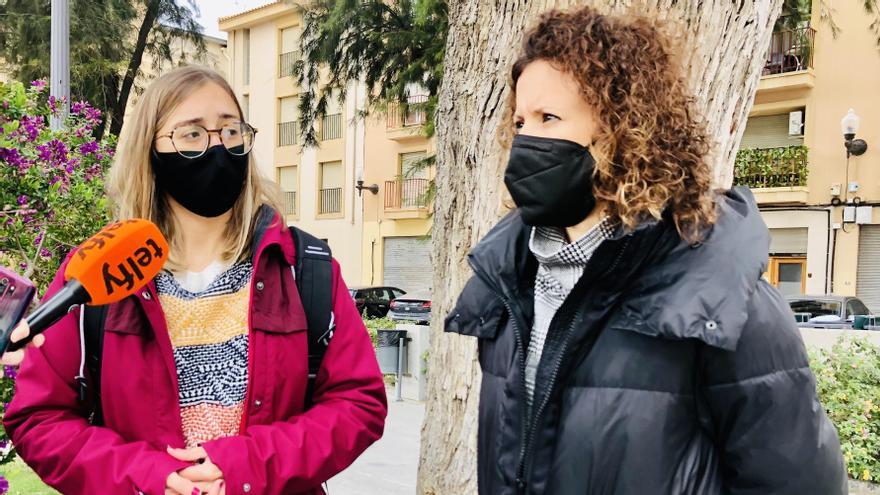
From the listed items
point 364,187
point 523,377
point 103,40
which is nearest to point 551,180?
point 523,377

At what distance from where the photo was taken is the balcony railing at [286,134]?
30411mm

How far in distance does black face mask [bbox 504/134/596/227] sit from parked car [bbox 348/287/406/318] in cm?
2099

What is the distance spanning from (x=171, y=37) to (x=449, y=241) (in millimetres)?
11699

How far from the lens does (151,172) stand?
216 centimetres

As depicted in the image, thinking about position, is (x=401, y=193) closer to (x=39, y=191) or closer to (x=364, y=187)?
(x=364, y=187)

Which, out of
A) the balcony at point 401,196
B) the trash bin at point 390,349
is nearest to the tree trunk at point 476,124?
the trash bin at point 390,349

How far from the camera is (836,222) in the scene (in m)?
18.5

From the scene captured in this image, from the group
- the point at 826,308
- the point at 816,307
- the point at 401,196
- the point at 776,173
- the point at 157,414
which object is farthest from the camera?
the point at 401,196

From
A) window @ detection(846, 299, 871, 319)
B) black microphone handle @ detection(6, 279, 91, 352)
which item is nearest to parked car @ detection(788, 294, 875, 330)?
window @ detection(846, 299, 871, 319)

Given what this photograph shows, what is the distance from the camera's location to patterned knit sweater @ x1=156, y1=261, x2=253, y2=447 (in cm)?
197

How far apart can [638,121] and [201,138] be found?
4.02 ft

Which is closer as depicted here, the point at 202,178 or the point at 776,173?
the point at 202,178

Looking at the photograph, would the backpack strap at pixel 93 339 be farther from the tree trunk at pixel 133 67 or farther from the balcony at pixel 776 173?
the balcony at pixel 776 173

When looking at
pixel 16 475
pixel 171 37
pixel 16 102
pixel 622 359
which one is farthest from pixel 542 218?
pixel 171 37
